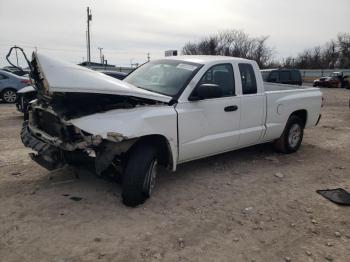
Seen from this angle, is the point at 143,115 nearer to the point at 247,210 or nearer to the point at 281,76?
the point at 247,210

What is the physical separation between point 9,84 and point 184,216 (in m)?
12.4

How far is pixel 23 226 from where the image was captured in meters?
3.64

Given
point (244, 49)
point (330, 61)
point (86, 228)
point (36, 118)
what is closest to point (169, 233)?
point (86, 228)

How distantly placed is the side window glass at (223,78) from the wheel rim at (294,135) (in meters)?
1.98

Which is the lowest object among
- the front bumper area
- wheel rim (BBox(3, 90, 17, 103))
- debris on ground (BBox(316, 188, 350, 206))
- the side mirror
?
debris on ground (BBox(316, 188, 350, 206))

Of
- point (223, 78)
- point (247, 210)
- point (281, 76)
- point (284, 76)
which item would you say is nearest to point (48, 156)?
point (247, 210)

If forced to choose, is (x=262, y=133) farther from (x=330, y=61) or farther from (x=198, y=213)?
(x=330, y=61)

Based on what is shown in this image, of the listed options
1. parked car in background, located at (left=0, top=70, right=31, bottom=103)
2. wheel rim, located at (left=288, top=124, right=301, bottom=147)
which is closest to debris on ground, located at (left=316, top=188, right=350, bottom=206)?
wheel rim, located at (left=288, top=124, right=301, bottom=147)

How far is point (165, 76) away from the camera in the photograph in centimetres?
507

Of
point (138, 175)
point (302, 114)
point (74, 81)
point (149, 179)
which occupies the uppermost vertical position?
point (74, 81)

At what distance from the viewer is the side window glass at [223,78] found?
5117 millimetres

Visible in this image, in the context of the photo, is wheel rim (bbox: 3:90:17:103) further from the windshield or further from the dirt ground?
the windshield

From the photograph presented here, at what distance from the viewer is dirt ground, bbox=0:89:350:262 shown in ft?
10.8

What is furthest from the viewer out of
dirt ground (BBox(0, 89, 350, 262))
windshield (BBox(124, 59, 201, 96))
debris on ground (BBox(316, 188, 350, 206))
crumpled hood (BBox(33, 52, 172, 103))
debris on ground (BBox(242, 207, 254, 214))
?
windshield (BBox(124, 59, 201, 96))
